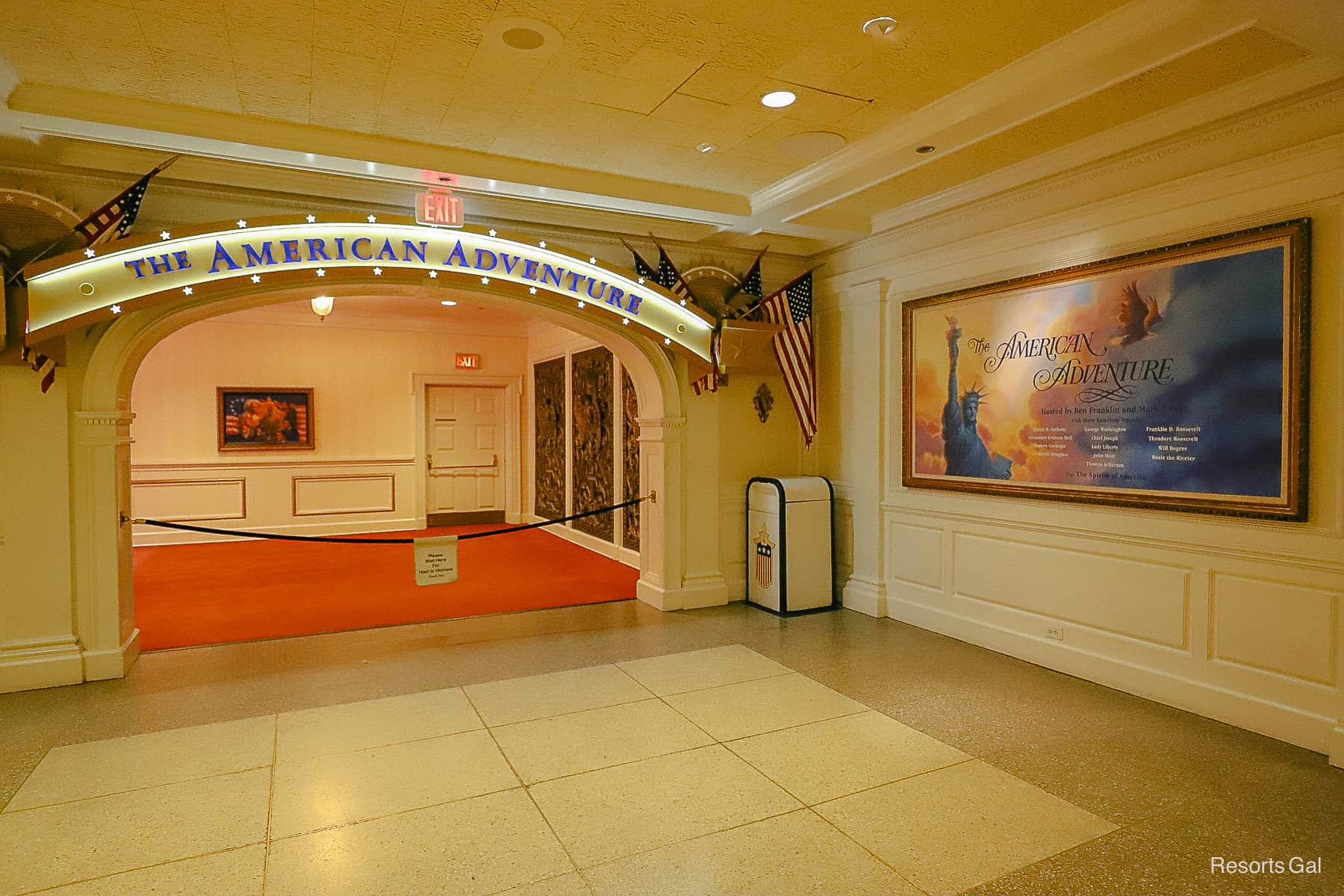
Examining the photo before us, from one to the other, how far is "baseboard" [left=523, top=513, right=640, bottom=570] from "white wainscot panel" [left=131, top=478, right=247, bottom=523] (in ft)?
12.4

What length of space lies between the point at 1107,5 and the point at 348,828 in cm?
430

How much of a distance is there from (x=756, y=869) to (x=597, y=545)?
6.45m

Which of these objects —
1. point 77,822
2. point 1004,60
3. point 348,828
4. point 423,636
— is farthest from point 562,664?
point 1004,60

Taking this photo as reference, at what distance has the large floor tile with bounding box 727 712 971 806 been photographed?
10.5ft

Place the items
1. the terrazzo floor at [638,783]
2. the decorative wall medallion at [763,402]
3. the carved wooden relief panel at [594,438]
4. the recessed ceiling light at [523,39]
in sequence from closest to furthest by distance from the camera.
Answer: the terrazzo floor at [638,783] < the recessed ceiling light at [523,39] < the decorative wall medallion at [763,402] < the carved wooden relief panel at [594,438]

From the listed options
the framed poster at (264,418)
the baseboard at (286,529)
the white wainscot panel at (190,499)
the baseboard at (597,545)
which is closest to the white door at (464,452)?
the baseboard at (286,529)

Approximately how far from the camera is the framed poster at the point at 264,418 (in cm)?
944

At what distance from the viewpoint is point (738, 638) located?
537 cm

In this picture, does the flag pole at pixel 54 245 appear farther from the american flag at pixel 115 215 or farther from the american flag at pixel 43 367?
the american flag at pixel 43 367

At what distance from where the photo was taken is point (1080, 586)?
14.7ft

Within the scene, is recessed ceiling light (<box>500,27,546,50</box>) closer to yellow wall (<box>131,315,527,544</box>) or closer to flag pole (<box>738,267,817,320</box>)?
flag pole (<box>738,267,817,320</box>)

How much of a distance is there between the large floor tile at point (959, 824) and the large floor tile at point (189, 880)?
202 cm

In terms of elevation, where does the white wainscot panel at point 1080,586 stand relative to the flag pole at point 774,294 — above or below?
below

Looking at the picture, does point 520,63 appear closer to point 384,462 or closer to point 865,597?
point 865,597
